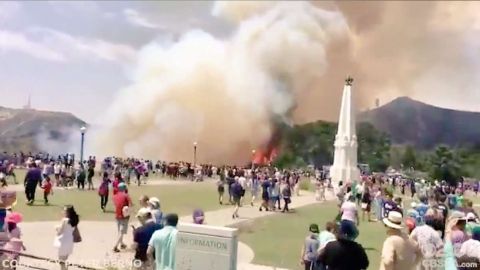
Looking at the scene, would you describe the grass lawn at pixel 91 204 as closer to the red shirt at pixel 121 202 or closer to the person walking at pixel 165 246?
the red shirt at pixel 121 202

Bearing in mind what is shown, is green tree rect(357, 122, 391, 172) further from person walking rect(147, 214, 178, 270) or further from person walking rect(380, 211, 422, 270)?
person walking rect(380, 211, 422, 270)

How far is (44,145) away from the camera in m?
76.8

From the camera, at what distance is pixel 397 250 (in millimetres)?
6559

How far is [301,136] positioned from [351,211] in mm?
59849

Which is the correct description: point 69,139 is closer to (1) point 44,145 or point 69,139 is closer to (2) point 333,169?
(1) point 44,145

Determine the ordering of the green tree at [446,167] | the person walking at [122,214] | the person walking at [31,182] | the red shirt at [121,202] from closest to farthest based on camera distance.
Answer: the person walking at [122,214] → the red shirt at [121,202] → the person walking at [31,182] → the green tree at [446,167]

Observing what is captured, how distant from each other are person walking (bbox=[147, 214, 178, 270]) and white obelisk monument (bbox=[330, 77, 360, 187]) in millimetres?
39151

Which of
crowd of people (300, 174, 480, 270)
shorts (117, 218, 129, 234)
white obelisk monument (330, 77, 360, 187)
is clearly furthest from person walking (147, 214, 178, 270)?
white obelisk monument (330, 77, 360, 187)

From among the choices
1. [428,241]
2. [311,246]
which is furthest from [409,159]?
[428,241]

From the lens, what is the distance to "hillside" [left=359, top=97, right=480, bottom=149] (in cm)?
10726

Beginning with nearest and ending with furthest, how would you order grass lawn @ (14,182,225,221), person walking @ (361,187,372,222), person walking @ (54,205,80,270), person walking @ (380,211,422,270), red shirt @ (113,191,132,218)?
person walking @ (380,211,422,270) → person walking @ (54,205,80,270) → red shirt @ (113,191,132,218) → grass lawn @ (14,182,225,221) → person walking @ (361,187,372,222)

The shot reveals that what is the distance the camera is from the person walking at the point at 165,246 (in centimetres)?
724

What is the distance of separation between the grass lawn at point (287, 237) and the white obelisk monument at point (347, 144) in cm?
2209

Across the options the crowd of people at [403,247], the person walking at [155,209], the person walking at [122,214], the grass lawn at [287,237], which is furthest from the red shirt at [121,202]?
the crowd of people at [403,247]
